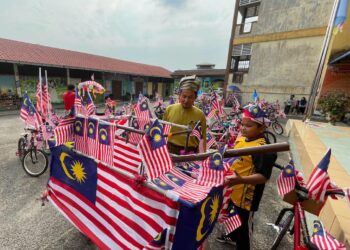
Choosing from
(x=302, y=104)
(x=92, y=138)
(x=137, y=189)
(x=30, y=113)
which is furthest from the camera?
(x=302, y=104)

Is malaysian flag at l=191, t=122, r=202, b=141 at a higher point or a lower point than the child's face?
lower

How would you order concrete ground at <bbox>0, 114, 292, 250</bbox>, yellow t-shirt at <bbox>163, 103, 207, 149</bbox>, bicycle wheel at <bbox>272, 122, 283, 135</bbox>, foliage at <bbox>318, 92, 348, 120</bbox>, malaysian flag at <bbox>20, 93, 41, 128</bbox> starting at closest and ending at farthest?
1. concrete ground at <bbox>0, 114, 292, 250</bbox>
2. yellow t-shirt at <bbox>163, 103, 207, 149</bbox>
3. malaysian flag at <bbox>20, 93, 41, 128</bbox>
4. foliage at <bbox>318, 92, 348, 120</bbox>
5. bicycle wheel at <bbox>272, 122, 283, 135</bbox>

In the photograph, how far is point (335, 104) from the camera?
8.02 m

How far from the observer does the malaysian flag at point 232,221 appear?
189 cm

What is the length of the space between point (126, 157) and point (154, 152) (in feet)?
6.30

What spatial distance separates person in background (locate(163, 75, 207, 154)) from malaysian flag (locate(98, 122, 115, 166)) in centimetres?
126

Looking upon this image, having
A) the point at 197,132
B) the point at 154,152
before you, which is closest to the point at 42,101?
the point at 197,132

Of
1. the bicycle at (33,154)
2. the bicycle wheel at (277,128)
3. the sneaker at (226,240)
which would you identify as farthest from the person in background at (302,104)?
the bicycle at (33,154)

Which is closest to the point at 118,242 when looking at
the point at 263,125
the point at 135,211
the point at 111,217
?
the point at 111,217

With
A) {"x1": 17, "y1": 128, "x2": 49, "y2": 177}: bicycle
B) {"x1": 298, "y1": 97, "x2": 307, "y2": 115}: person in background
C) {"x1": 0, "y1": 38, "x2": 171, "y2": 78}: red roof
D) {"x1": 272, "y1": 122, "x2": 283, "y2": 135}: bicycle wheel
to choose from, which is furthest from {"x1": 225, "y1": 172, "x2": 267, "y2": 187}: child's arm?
{"x1": 298, "y1": 97, "x2": 307, "y2": 115}: person in background

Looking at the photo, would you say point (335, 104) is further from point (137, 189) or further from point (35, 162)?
point (35, 162)

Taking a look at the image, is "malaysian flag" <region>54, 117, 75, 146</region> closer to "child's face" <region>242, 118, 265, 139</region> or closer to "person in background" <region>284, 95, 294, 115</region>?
"child's face" <region>242, 118, 265, 139</region>

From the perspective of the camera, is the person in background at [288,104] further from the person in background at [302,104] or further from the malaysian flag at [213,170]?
the malaysian flag at [213,170]

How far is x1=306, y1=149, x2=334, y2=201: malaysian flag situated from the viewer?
1.16 metres
